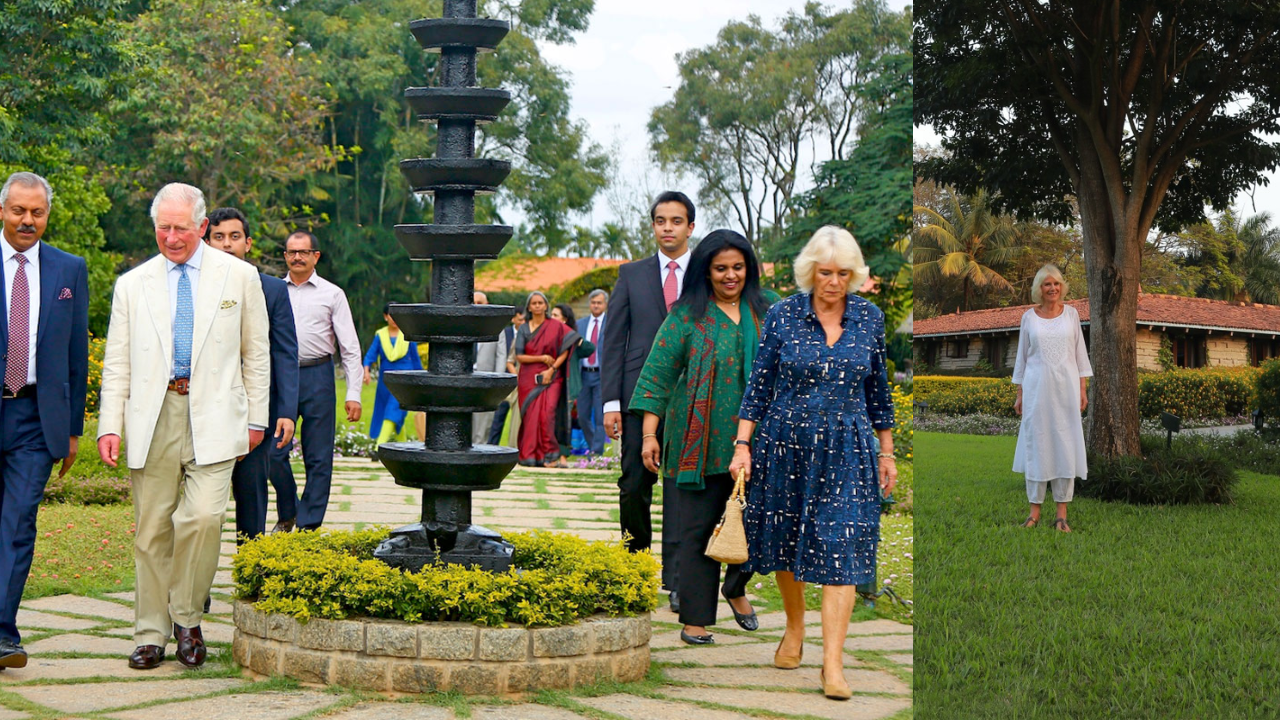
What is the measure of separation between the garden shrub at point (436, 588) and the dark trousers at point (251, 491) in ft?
2.56

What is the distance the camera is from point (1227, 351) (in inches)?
110

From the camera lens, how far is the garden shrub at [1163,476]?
2.80 m

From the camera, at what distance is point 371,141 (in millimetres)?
37000

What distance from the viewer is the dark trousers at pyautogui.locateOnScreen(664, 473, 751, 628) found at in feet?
17.6

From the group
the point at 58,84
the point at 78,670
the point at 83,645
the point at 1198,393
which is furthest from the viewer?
the point at 58,84

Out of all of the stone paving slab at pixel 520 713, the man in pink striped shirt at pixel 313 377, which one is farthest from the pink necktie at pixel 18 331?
the stone paving slab at pixel 520 713

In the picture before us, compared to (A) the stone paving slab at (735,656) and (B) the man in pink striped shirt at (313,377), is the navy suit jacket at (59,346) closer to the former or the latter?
(B) the man in pink striped shirt at (313,377)

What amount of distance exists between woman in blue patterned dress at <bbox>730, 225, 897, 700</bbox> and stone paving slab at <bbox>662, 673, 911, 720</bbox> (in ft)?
0.33

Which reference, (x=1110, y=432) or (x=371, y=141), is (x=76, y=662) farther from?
(x=371, y=141)

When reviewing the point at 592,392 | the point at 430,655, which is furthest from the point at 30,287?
the point at 592,392

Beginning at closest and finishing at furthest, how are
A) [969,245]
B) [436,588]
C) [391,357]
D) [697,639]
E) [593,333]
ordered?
[969,245] → [436,588] → [697,639] → [391,357] → [593,333]

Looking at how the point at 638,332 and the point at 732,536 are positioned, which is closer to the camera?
the point at 732,536

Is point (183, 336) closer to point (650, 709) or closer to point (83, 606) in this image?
point (83, 606)

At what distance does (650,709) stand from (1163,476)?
6.63 ft
